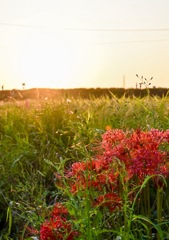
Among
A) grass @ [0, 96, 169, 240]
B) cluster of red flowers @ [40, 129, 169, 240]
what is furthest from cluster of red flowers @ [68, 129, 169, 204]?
grass @ [0, 96, 169, 240]

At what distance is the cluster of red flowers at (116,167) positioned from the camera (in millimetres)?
2658

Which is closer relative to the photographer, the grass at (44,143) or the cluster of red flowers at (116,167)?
the cluster of red flowers at (116,167)

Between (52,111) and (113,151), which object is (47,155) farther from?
(113,151)

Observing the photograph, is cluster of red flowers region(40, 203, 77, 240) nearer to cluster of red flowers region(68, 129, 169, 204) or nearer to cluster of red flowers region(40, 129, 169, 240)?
Answer: cluster of red flowers region(40, 129, 169, 240)

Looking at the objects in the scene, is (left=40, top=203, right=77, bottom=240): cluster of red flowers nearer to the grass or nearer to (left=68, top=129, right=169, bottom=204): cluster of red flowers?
(left=68, top=129, right=169, bottom=204): cluster of red flowers

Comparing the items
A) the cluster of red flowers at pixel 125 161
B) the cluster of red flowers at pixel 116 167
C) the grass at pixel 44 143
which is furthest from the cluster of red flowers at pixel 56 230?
the grass at pixel 44 143

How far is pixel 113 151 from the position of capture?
9.00 ft

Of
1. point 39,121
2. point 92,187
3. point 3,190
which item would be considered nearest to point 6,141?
point 39,121

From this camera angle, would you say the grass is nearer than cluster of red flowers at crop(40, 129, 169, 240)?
No

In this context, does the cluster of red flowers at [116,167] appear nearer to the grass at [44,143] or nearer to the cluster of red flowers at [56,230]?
the cluster of red flowers at [56,230]

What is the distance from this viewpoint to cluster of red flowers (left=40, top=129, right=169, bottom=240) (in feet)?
8.72

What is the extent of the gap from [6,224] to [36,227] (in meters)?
1.29

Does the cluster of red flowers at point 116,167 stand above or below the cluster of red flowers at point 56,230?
above

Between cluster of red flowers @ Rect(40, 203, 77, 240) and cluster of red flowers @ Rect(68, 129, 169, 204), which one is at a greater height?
cluster of red flowers @ Rect(68, 129, 169, 204)
